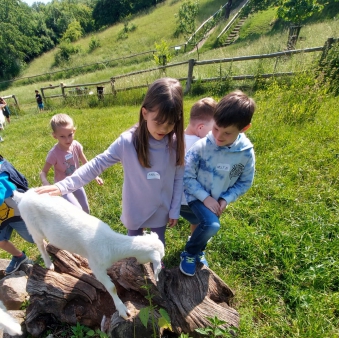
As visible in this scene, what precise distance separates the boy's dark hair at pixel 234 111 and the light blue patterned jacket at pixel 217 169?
0.85 ft

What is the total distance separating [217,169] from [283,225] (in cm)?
156

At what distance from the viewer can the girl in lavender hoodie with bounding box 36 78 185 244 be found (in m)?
1.86

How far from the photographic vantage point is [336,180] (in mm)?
3703

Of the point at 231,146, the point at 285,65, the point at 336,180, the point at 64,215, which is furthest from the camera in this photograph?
the point at 285,65

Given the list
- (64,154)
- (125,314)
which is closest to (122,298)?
(125,314)

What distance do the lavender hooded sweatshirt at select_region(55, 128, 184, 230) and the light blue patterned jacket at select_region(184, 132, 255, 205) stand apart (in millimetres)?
143

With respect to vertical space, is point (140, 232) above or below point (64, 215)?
below

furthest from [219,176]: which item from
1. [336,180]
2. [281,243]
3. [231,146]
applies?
[336,180]

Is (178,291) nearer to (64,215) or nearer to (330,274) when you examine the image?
(64,215)

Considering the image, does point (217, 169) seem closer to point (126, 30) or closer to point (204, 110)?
point (204, 110)

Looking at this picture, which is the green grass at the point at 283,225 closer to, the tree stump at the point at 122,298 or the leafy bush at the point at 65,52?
the tree stump at the point at 122,298

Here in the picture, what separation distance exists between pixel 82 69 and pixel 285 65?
30.1m

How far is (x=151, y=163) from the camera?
2184mm

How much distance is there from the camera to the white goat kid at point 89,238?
175 cm
